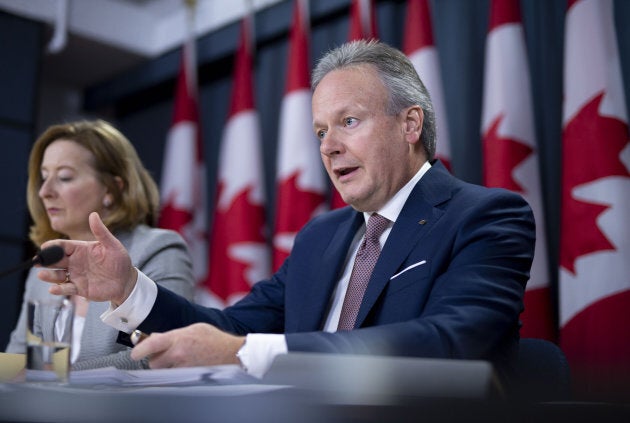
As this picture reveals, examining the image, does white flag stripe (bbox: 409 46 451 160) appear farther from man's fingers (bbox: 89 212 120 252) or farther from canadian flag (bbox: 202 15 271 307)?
man's fingers (bbox: 89 212 120 252)

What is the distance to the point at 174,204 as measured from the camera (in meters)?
4.43

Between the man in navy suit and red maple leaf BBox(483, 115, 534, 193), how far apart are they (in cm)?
99

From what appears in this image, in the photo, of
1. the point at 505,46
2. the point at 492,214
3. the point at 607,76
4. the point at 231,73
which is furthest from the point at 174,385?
the point at 231,73

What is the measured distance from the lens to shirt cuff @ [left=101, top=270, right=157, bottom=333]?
1.59m

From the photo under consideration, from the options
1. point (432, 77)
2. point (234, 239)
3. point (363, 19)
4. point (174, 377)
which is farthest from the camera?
point (234, 239)

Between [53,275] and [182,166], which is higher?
[182,166]

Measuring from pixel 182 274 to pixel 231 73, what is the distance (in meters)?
2.94

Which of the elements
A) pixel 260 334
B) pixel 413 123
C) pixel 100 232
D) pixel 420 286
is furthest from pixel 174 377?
pixel 413 123

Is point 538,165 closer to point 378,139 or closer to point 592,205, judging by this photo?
point 592,205

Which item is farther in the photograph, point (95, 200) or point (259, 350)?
point (95, 200)

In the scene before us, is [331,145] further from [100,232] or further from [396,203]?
[100,232]

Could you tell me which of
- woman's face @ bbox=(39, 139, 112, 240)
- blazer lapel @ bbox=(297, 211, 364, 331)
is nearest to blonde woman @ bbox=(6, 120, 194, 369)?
woman's face @ bbox=(39, 139, 112, 240)

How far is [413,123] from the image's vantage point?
194 centimetres

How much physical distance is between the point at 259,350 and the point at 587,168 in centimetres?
194
